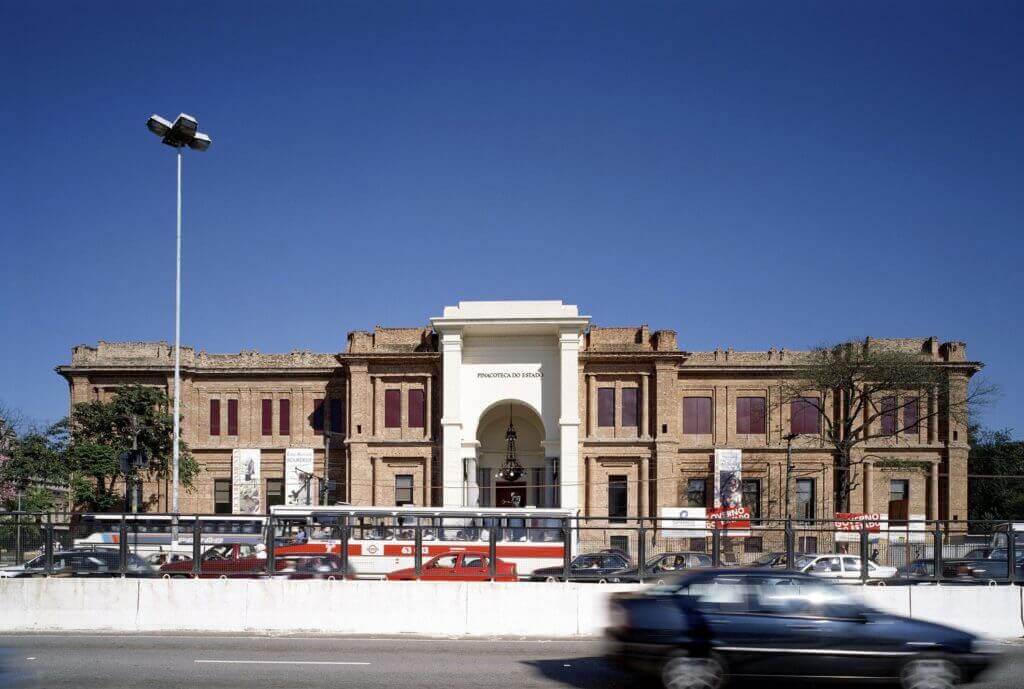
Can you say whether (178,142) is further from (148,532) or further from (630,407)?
(630,407)

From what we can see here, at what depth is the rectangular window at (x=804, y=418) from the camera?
52.3 meters

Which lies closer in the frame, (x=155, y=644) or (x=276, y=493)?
(x=155, y=644)

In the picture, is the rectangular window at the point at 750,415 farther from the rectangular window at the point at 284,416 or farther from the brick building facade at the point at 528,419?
the rectangular window at the point at 284,416

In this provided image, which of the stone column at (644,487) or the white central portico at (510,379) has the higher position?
the white central portico at (510,379)

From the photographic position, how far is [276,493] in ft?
174

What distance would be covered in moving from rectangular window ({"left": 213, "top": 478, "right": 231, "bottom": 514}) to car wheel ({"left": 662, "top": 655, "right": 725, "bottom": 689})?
45755mm

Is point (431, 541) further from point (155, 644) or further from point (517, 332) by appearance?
point (517, 332)

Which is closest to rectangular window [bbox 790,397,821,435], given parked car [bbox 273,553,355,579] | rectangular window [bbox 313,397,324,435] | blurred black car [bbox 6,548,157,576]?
rectangular window [bbox 313,397,324,435]

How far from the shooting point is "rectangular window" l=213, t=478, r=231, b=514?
53375mm

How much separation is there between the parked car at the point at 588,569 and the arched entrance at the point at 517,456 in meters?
27.7

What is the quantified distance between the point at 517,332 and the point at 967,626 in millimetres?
34050

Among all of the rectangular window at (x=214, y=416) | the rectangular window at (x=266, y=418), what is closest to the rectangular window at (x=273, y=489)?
the rectangular window at (x=266, y=418)

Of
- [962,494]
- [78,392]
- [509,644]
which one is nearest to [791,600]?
[509,644]

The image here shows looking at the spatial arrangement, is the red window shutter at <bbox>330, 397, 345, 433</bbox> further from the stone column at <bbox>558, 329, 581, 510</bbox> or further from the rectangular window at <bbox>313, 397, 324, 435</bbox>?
the stone column at <bbox>558, 329, 581, 510</bbox>
